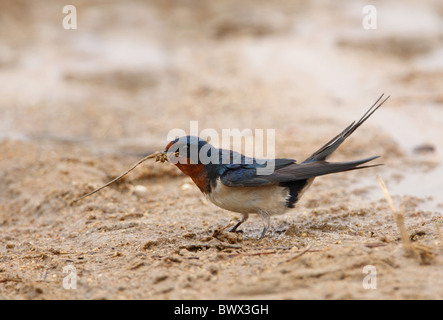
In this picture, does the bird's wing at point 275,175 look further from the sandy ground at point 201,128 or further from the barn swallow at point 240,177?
the sandy ground at point 201,128

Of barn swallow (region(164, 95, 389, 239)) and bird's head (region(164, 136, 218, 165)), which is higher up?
bird's head (region(164, 136, 218, 165))

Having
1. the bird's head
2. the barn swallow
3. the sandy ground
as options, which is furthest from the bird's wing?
the sandy ground

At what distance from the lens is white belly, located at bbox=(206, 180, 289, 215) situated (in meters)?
4.58

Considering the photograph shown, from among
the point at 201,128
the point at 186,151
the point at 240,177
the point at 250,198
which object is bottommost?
the point at 250,198

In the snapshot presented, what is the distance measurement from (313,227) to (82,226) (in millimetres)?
2076

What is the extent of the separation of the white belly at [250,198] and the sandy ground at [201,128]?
0.24 metres

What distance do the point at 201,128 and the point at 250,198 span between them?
341 cm

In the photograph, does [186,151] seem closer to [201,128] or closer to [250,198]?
[250,198]

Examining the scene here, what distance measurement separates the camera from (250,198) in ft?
15.1

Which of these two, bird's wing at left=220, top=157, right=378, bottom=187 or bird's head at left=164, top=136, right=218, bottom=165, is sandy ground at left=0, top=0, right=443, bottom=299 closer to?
bird's wing at left=220, top=157, right=378, bottom=187

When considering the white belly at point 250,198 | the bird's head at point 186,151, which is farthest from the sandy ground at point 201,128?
the bird's head at point 186,151

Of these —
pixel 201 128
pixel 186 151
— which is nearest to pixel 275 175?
pixel 186 151

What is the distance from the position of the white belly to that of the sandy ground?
24 centimetres
